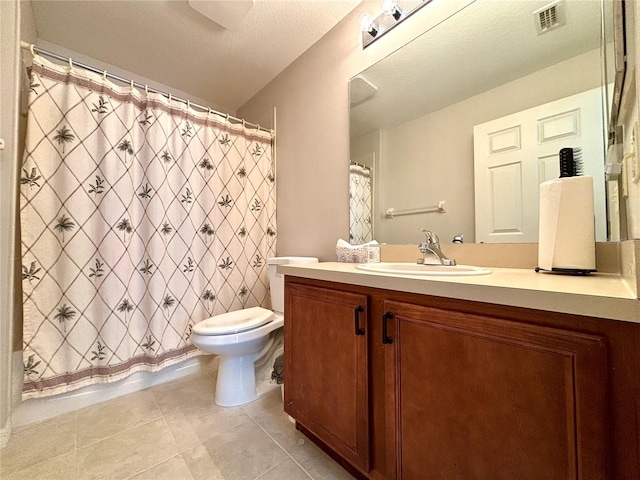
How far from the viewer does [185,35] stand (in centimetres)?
177

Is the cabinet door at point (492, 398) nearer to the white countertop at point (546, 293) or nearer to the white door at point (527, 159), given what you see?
the white countertop at point (546, 293)

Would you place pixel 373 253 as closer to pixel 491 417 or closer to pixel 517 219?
pixel 517 219

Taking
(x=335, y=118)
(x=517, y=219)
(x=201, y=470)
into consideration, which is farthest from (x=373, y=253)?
(x=201, y=470)

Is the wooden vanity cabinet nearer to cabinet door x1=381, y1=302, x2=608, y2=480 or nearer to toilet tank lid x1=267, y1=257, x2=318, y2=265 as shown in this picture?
cabinet door x1=381, y1=302, x2=608, y2=480

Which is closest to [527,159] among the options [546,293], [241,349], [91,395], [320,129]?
[546,293]

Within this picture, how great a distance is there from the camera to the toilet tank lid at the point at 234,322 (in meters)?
1.42

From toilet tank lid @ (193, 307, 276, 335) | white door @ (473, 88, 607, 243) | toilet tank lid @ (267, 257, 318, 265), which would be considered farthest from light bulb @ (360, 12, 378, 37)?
toilet tank lid @ (193, 307, 276, 335)

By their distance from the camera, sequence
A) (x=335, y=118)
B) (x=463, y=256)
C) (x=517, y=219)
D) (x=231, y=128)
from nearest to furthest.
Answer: (x=517, y=219) → (x=463, y=256) → (x=335, y=118) → (x=231, y=128)

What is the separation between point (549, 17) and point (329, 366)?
61.0 inches

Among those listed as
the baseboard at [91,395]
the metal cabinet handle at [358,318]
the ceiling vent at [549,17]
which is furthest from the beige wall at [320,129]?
the baseboard at [91,395]

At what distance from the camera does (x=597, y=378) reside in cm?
48

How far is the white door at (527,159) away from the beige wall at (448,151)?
0.04m

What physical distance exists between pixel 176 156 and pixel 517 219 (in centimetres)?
196

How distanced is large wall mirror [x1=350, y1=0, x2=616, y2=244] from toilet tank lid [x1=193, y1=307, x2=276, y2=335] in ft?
2.46
